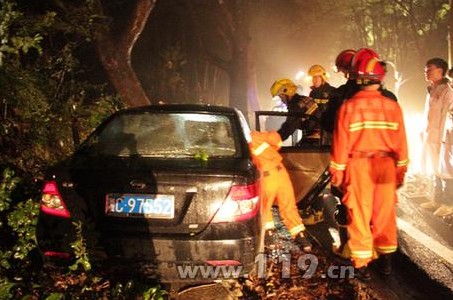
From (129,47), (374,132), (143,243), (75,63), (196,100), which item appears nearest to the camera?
(143,243)

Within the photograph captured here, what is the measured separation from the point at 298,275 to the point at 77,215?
6.82 ft

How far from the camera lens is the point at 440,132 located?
22.2ft

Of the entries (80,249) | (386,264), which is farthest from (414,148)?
(80,249)

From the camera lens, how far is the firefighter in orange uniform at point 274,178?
4484 mm

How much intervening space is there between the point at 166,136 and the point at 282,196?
138 cm

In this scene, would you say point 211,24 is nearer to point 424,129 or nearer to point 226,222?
point 424,129

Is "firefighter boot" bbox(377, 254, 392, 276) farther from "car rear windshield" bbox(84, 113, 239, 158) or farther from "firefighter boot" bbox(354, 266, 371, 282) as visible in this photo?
"car rear windshield" bbox(84, 113, 239, 158)

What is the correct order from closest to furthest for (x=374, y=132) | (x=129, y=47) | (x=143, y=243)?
(x=143, y=243), (x=374, y=132), (x=129, y=47)

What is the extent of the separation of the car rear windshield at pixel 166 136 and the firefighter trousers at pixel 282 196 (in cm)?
79

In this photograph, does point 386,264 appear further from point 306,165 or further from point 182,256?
point 182,256

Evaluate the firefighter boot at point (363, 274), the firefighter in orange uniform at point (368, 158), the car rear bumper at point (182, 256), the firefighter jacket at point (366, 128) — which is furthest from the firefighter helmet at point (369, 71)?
the car rear bumper at point (182, 256)

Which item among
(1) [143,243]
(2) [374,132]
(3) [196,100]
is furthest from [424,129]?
(3) [196,100]

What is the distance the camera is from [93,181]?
3.30 meters

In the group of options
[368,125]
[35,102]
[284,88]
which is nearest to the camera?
[368,125]
